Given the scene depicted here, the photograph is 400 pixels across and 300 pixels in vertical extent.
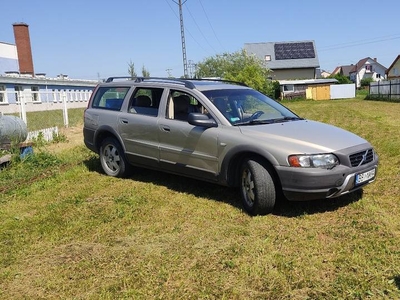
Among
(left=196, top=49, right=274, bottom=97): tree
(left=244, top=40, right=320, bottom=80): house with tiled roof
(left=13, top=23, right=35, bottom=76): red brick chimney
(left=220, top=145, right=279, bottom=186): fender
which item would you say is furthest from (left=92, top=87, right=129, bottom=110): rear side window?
(left=244, top=40, right=320, bottom=80): house with tiled roof

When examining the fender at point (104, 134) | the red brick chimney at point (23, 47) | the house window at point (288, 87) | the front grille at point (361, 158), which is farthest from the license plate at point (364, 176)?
the house window at point (288, 87)

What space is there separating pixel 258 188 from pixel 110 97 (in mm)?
3629

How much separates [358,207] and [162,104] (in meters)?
3.10

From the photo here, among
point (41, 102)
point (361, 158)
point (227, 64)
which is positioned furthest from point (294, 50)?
point (361, 158)

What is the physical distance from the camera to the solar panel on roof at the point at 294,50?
201ft

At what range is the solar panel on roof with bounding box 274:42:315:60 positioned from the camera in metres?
61.2

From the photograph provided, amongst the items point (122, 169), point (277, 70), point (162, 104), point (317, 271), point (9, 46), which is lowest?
point (317, 271)

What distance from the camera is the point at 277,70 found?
201 ft

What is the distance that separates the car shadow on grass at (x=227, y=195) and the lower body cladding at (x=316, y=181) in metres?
0.40

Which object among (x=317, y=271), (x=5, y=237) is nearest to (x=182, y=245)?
(x=317, y=271)

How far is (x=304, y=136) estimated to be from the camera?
4387 millimetres

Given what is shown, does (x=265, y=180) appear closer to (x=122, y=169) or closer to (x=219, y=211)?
(x=219, y=211)

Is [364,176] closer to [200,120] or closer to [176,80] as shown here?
[200,120]

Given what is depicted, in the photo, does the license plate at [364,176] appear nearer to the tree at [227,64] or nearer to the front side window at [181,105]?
the front side window at [181,105]
